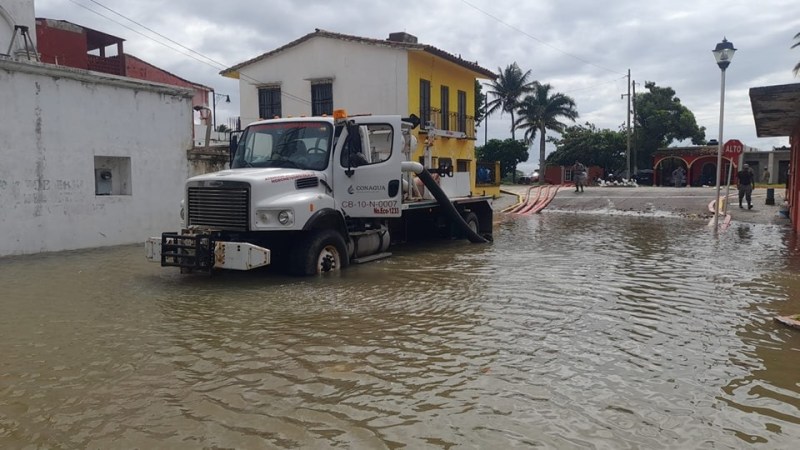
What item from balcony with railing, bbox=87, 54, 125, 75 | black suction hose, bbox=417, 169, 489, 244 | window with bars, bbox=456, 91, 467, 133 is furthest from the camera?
balcony with railing, bbox=87, 54, 125, 75

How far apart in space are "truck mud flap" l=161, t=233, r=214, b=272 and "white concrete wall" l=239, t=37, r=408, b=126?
16486mm

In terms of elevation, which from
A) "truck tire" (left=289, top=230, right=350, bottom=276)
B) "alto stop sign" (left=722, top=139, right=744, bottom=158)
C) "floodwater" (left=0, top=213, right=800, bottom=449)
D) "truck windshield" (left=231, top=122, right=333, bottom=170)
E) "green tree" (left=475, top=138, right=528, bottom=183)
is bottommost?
"floodwater" (left=0, top=213, right=800, bottom=449)

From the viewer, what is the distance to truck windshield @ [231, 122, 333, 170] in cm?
946

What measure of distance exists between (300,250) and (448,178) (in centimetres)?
530

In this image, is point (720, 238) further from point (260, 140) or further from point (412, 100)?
point (412, 100)

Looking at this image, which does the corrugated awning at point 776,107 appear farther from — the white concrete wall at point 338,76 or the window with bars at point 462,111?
the window with bars at point 462,111

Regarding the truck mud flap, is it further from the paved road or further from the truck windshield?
the paved road

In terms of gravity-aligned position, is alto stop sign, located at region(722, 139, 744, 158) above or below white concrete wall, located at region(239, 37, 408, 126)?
below

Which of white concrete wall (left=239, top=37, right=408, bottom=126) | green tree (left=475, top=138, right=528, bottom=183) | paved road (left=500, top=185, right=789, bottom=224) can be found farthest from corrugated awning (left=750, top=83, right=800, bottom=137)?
green tree (left=475, top=138, right=528, bottom=183)

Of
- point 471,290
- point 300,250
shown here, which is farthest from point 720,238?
point 300,250

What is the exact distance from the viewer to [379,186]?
402 inches

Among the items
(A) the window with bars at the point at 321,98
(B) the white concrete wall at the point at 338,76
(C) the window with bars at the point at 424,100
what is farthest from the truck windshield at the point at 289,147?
(A) the window with bars at the point at 321,98

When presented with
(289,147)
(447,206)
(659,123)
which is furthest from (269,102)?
(659,123)

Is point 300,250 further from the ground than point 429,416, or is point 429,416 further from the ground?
point 300,250
